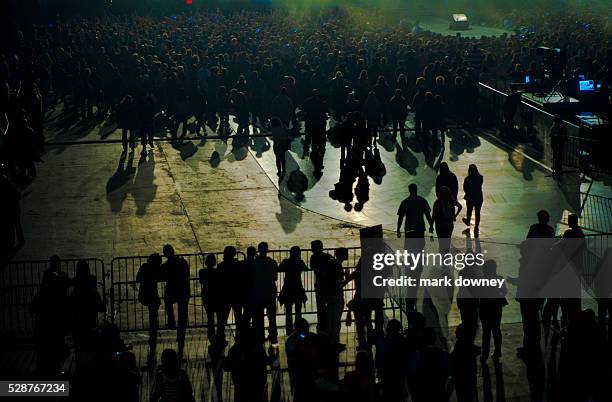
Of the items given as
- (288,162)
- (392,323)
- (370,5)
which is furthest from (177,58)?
(370,5)

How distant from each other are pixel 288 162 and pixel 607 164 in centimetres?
730

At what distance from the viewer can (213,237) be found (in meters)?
19.9

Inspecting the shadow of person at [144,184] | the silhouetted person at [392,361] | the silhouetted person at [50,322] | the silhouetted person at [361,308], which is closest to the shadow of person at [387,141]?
the shadow of person at [144,184]

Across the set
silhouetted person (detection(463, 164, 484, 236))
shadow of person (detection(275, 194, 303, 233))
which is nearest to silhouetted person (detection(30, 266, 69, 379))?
shadow of person (detection(275, 194, 303, 233))

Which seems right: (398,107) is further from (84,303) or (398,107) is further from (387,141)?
(84,303)

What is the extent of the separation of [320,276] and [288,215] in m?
7.17

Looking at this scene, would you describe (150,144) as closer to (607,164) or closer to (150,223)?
(150,223)

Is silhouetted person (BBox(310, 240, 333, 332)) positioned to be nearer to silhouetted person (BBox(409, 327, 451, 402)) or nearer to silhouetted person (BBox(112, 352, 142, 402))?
silhouetted person (BBox(409, 327, 451, 402))

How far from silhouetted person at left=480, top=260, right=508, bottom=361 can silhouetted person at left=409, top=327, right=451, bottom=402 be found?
237 centimetres

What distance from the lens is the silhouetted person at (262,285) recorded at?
1418 centimetres

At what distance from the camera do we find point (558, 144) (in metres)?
24.0

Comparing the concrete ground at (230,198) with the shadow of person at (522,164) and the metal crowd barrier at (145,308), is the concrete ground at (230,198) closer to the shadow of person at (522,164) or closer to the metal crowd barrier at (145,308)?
the shadow of person at (522,164)

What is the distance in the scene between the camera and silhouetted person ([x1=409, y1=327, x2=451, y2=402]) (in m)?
11.0

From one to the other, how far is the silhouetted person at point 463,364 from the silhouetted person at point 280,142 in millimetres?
12101
